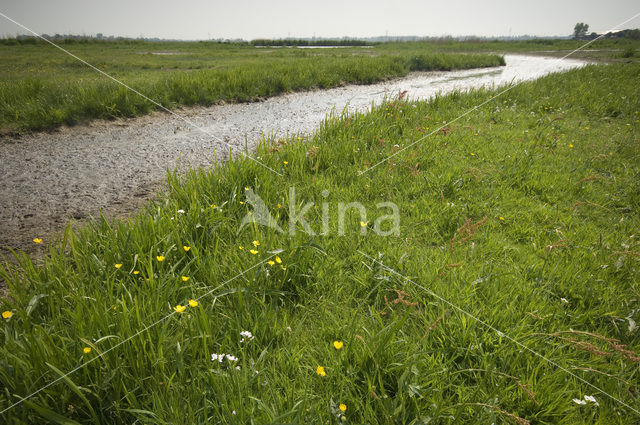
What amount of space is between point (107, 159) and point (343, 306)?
15.1 feet

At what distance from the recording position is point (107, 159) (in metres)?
4.77

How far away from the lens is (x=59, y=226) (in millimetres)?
3076

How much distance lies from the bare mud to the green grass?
2.65ft

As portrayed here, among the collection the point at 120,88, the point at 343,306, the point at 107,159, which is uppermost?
the point at 120,88

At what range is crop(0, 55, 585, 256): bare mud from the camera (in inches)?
129

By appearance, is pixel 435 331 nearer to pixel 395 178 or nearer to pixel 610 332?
pixel 610 332

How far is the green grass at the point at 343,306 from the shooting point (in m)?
1.50
